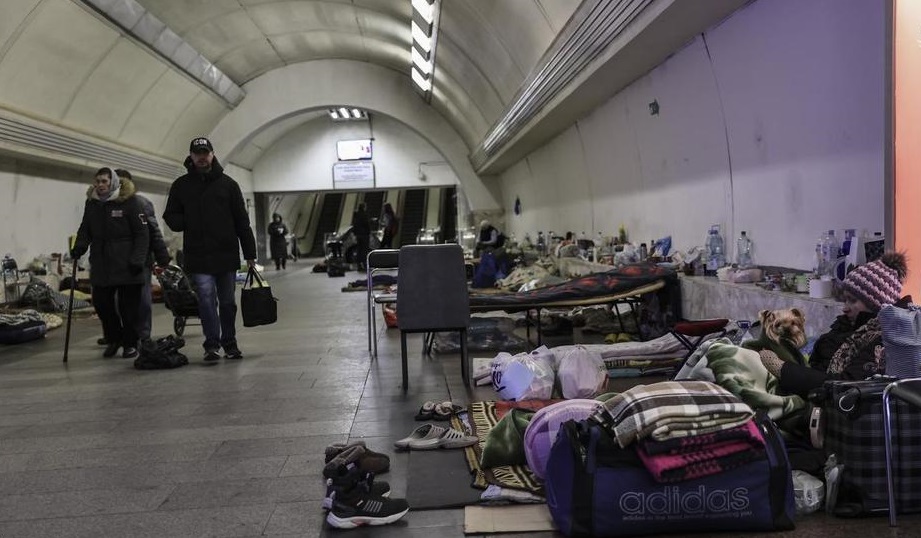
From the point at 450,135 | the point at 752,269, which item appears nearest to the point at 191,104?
the point at 450,135

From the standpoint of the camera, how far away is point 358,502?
322 cm

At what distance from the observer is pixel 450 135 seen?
70.7 ft

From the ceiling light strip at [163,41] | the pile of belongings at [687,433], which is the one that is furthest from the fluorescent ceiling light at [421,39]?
the pile of belongings at [687,433]

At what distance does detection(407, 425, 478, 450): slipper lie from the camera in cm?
410

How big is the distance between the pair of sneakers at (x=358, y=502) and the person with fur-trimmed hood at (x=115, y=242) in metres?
4.70

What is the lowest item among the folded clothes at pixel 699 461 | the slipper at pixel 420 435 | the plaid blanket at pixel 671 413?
the slipper at pixel 420 435

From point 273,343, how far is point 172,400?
2.83 meters

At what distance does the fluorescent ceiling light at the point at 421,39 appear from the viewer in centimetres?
1367

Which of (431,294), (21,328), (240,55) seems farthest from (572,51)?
(240,55)

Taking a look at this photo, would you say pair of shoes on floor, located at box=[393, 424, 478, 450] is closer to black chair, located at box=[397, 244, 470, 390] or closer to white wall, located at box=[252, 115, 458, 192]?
black chair, located at box=[397, 244, 470, 390]

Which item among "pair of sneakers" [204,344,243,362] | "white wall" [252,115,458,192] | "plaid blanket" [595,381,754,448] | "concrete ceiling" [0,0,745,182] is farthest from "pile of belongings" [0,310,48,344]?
"white wall" [252,115,458,192]

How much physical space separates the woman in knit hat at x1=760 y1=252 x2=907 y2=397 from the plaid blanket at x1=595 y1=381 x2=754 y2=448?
2.62 ft

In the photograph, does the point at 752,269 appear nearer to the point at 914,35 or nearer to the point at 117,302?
the point at 914,35

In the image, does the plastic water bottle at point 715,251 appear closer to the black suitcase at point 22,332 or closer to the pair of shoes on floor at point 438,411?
the pair of shoes on floor at point 438,411
